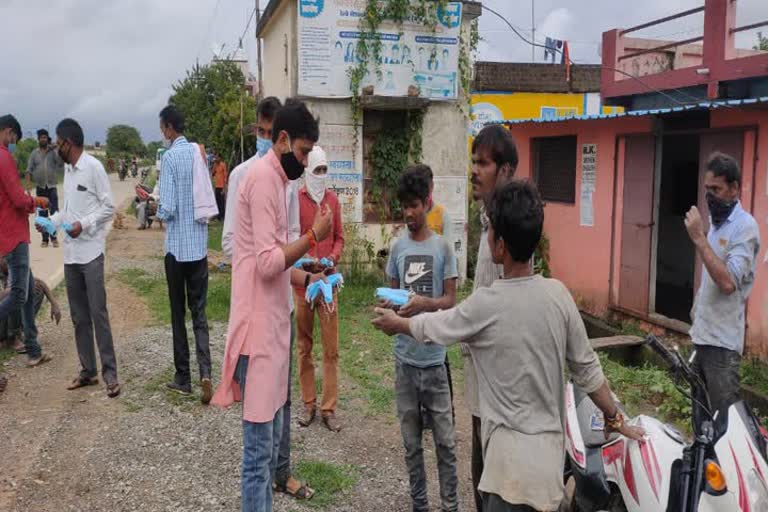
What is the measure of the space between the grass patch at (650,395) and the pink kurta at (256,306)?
362cm

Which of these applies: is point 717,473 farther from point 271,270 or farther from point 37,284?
point 37,284

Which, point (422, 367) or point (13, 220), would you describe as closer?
point (422, 367)

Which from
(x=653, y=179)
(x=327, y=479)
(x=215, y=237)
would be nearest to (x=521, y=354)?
(x=327, y=479)

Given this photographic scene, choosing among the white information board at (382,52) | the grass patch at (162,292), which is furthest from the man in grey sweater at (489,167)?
the white information board at (382,52)

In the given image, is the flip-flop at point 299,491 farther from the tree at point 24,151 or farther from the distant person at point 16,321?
the tree at point 24,151

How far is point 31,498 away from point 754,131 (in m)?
7.12

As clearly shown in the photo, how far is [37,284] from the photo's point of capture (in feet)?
22.1

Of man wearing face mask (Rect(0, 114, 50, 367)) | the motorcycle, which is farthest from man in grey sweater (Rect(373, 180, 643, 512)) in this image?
man wearing face mask (Rect(0, 114, 50, 367))

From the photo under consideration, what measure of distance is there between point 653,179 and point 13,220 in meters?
7.17

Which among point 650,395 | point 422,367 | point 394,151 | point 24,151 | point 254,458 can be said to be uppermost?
point 24,151

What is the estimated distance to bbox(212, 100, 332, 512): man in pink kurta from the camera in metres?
2.89

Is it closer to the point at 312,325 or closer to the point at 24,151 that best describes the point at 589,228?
the point at 312,325

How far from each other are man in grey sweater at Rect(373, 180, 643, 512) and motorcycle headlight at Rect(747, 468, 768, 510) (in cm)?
55

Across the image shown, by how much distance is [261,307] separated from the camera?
2928mm
